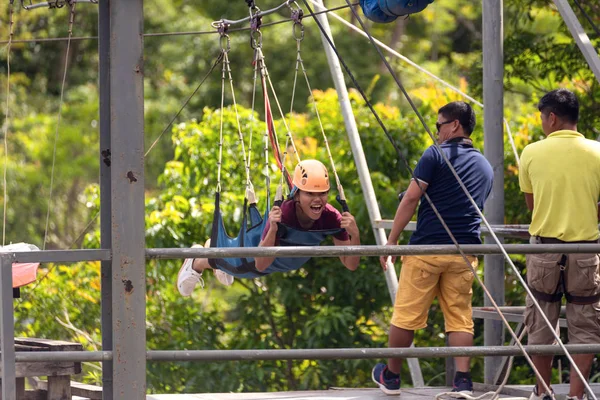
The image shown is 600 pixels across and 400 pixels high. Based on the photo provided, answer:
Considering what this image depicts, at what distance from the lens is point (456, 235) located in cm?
587

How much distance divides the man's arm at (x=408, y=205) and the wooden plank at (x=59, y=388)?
2010 millimetres

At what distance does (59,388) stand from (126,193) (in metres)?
2.28

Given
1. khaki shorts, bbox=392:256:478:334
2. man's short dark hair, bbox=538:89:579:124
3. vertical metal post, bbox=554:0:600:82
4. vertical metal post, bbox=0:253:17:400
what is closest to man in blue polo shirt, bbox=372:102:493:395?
khaki shorts, bbox=392:256:478:334

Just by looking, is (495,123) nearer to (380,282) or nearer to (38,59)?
(380,282)

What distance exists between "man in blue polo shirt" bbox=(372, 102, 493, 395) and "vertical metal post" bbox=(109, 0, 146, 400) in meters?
1.87

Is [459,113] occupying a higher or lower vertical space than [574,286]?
higher

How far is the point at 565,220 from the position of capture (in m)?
5.59

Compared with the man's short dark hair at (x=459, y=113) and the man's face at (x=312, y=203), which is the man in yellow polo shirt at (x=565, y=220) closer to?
the man's short dark hair at (x=459, y=113)

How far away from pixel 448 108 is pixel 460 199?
1.63 feet

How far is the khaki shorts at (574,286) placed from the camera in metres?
5.62

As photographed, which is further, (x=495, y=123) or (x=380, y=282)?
(x=380, y=282)

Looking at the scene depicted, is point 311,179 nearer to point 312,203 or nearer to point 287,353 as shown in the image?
point 312,203

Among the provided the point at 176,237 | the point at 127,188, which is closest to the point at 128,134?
the point at 127,188

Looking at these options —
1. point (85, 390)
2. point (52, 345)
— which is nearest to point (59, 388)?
point (52, 345)
